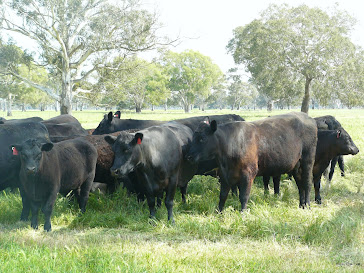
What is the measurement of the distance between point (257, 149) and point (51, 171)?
3612mm

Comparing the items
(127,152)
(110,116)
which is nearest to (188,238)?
(127,152)

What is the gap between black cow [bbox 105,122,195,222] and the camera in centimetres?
580

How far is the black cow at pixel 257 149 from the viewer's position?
20.7 ft

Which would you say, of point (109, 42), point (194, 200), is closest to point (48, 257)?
point (194, 200)

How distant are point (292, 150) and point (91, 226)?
3.96 metres

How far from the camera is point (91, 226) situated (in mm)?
6090

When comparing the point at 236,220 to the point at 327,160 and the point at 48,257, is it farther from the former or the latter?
the point at 327,160

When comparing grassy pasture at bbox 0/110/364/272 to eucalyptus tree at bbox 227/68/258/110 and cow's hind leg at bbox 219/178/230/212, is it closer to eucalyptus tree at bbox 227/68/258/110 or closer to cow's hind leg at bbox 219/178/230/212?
cow's hind leg at bbox 219/178/230/212

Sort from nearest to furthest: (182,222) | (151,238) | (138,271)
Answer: (138,271) → (151,238) → (182,222)

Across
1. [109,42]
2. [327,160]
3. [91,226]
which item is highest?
[109,42]

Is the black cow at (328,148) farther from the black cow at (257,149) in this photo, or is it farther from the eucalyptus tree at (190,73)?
the eucalyptus tree at (190,73)

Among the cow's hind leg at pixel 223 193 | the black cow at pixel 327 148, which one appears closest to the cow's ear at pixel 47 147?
the cow's hind leg at pixel 223 193

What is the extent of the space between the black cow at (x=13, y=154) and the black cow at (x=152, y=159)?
147 centimetres

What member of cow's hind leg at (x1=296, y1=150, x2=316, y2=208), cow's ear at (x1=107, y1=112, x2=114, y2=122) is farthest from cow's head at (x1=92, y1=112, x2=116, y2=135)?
cow's hind leg at (x1=296, y1=150, x2=316, y2=208)
